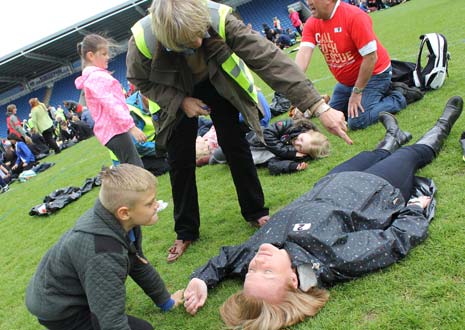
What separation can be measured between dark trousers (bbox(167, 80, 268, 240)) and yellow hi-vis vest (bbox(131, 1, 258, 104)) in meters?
0.30

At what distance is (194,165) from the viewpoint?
3.48 metres

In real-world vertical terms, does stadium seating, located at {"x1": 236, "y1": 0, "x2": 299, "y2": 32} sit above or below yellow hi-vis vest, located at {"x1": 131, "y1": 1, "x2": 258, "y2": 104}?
below

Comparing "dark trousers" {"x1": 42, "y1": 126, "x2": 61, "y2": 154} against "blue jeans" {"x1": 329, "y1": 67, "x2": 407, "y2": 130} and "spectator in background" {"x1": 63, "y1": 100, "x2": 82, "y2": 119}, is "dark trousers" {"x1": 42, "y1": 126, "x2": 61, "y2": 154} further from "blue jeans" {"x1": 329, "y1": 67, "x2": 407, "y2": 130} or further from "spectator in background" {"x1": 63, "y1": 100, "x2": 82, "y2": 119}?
"blue jeans" {"x1": 329, "y1": 67, "x2": 407, "y2": 130}

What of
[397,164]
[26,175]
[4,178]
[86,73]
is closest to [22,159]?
[4,178]

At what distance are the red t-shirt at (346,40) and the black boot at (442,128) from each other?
4.27 feet

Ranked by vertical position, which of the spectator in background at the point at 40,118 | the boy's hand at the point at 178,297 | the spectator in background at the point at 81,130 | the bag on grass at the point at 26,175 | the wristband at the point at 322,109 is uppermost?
the wristband at the point at 322,109

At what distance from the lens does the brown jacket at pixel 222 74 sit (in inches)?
103

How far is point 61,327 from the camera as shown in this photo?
89.0 inches

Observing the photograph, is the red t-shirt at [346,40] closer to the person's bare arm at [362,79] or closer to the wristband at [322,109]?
the person's bare arm at [362,79]

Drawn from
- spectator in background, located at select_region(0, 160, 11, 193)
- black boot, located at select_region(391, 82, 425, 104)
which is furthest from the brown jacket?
spectator in background, located at select_region(0, 160, 11, 193)

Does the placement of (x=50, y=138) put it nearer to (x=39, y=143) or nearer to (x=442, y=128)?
(x=39, y=143)

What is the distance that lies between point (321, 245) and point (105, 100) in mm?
2680

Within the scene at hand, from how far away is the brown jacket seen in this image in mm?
2605

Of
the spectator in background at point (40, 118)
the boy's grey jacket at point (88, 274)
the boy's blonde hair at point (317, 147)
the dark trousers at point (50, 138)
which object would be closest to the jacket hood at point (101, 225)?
the boy's grey jacket at point (88, 274)
